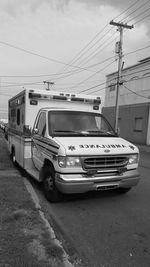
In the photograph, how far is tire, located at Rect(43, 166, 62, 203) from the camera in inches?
200

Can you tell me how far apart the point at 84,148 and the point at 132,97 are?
22.3m

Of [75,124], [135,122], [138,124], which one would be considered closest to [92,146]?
[75,124]

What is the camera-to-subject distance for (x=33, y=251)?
3.07 meters

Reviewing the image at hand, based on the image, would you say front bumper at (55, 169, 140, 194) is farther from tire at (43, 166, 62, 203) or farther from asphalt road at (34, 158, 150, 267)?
asphalt road at (34, 158, 150, 267)

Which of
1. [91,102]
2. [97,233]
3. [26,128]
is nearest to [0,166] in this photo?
[26,128]

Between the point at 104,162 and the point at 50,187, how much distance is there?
132 centimetres

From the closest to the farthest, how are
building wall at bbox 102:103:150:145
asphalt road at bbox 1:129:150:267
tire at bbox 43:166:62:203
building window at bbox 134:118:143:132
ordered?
asphalt road at bbox 1:129:150:267 < tire at bbox 43:166:62:203 < building wall at bbox 102:103:150:145 < building window at bbox 134:118:143:132

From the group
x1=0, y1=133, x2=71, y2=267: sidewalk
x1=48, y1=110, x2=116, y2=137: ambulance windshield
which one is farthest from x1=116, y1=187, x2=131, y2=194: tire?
x1=0, y1=133, x2=71, y2=267: sidewalk

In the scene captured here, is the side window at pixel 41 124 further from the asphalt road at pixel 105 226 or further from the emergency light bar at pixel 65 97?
the asphalt road at pixel 105 226

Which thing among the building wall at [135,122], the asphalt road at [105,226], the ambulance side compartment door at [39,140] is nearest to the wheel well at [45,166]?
Result: the ambulance side compartment door at [39,140]

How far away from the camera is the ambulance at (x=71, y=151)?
15.3ft

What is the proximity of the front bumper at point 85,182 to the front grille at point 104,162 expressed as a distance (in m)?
0.18

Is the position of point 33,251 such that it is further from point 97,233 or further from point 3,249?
point 97,233

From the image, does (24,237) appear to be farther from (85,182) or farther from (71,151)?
Answer: (71,151)
